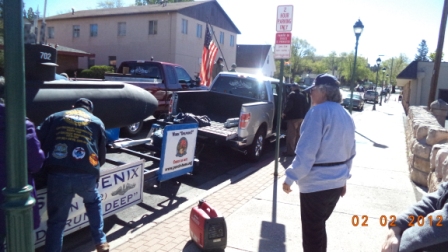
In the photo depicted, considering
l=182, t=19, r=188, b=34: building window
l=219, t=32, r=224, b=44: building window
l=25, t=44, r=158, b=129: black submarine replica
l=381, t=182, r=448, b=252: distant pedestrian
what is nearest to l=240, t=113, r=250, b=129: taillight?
l=25, t=44, r=158, b=129: black submarine replica

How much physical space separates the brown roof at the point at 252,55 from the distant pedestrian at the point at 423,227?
51.0m

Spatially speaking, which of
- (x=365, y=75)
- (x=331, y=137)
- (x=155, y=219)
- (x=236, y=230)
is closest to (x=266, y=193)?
(x=236, y=230)

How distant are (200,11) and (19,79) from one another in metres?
30.8

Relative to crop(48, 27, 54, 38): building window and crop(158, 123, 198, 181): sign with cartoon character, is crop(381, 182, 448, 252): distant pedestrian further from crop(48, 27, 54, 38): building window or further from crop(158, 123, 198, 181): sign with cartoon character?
crop(48, 27, 54, 38): building window

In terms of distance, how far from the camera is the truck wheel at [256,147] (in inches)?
321

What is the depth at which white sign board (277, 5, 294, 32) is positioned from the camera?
21.1 feet

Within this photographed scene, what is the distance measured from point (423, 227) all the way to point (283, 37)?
5.08 metres

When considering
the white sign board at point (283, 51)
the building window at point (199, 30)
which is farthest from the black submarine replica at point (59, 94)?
the building window at point (199, 30)

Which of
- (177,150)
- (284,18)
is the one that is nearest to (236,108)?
(284,18)

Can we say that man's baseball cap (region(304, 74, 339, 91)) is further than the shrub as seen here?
No

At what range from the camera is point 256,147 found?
27.2 feet

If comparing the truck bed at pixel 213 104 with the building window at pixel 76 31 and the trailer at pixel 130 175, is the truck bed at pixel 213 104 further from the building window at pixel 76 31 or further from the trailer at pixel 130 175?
the building window at pixel 76 31

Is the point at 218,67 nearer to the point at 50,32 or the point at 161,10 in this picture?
the point at 161,10

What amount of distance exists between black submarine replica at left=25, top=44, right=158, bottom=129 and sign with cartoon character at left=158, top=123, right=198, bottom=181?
0.64m
